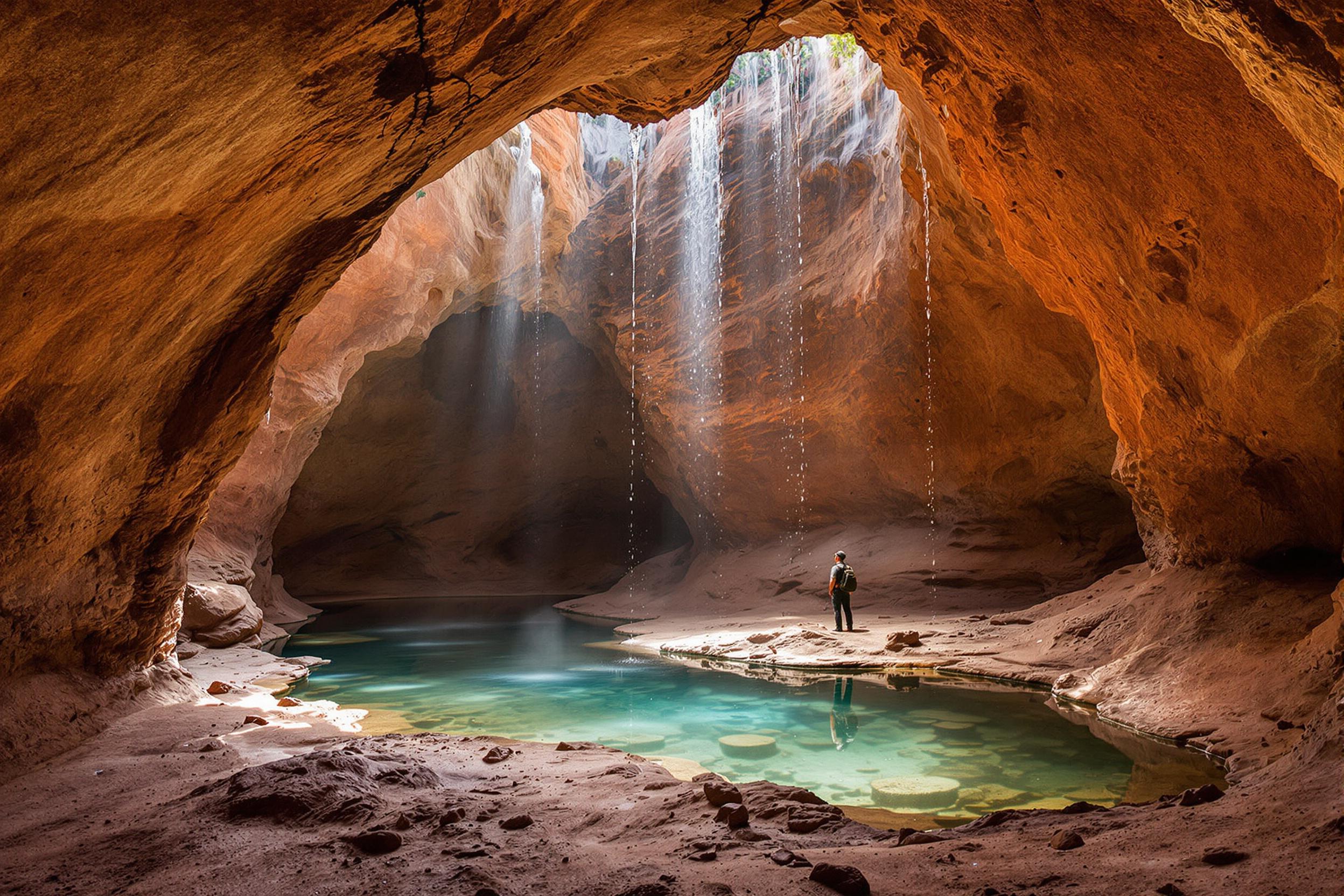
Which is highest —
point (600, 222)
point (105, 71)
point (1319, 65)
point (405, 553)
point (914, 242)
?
point (600, 222)

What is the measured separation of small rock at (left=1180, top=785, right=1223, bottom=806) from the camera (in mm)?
3432

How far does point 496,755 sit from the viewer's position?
4902mm

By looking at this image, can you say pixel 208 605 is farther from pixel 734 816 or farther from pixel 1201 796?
pixel 1201 796

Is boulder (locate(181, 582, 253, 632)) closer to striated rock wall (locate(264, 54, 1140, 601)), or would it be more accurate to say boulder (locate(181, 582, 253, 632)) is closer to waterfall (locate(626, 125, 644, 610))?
striated rock wall (locate(264, 54, 1140, 601))

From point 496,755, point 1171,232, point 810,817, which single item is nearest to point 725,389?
point 1171,232

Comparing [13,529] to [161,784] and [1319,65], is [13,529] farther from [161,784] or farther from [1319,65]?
[1319,65]

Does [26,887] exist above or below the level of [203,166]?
below

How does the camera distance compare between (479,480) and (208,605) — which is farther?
(479,480)

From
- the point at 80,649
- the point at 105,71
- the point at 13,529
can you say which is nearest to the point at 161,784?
the point at 13,529

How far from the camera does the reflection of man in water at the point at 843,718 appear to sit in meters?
Answer: 6.34

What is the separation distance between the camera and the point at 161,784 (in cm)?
415

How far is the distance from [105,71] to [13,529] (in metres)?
3.32

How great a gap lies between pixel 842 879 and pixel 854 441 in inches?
554

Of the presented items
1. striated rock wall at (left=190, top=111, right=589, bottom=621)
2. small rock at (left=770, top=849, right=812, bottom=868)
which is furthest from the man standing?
striated rock wall at (left=190, top=111, right=589, bottom=621)
